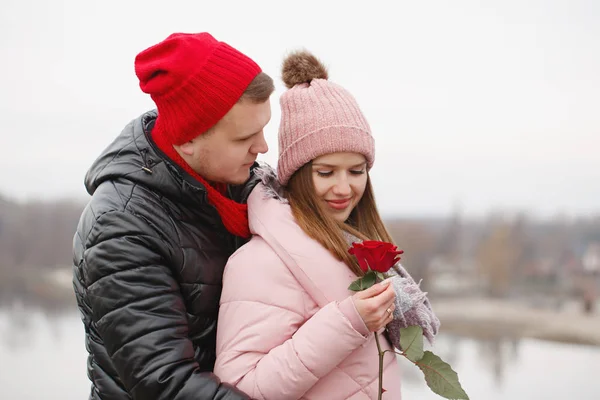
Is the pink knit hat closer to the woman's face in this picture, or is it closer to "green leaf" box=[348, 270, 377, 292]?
the woman's face

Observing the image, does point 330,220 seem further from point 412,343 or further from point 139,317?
point 139,317

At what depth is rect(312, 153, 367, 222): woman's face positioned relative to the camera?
4.39 ft

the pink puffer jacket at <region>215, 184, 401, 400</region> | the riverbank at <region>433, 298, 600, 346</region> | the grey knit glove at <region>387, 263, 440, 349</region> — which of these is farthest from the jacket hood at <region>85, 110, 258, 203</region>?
the riverbank at <region>433, 298, 600, 346</region>

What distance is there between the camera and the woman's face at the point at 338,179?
1.34m

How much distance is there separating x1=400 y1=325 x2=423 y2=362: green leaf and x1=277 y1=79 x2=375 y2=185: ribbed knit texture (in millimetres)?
405

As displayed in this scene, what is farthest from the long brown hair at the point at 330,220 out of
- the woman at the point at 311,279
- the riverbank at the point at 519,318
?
the riverbank at the point at 519,318

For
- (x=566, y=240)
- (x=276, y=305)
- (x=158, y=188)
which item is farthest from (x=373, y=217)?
(x=566, y=240)

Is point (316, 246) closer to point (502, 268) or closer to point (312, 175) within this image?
point (312, 175)

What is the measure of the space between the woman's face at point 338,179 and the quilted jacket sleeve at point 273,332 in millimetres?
202

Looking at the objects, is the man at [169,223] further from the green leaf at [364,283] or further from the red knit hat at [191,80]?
the green leaf at [364,283]

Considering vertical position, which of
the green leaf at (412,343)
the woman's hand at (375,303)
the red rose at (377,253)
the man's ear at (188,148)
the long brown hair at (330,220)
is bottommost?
the green leaf at (412,343)

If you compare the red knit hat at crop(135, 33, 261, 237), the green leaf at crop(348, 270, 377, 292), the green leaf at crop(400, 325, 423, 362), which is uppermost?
the red knit hat at crop(135, 33, 261, 237)

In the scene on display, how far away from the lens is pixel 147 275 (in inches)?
44.4

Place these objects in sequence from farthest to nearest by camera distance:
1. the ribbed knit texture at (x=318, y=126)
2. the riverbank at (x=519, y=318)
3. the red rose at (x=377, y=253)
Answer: the riverbank at (x=519, y=318)
the ribbed knit texture at (x=318, y=126)
the red rose at (x=377, y=253)
